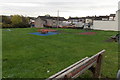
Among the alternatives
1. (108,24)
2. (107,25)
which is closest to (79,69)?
(108,24)

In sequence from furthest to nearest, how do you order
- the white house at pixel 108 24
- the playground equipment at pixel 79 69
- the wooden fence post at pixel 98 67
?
1. the white house at pixel 108 24
2. the wooden fence post at pixel 98 67
3. the playground equipment at pixel 79 69

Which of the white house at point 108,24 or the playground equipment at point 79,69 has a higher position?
the white house at point 108,24

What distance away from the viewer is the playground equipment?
9.41ft

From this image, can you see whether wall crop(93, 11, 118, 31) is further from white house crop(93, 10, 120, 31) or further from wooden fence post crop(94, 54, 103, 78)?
wooden fence post crop(94, 54, 103, 78)

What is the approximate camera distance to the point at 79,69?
11.8 ft

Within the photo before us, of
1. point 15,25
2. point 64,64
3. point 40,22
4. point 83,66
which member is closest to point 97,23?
point 15,25

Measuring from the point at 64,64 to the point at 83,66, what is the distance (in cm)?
296

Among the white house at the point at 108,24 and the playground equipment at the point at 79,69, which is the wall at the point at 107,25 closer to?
the white house at the point at 108,24

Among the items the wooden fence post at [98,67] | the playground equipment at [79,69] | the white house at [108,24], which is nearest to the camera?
the playground equipment at [79,69]

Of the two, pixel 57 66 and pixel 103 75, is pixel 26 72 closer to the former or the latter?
pixel 57 66

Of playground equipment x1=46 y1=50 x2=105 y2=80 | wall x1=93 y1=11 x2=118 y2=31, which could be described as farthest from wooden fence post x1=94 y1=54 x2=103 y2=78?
wall x1=93 y1=11 x2=118 y2=31

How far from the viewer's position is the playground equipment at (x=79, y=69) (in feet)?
9.41

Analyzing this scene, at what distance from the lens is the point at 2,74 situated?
18.0 feet

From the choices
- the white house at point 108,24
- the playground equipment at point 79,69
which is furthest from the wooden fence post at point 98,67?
the white house at point 108,24
